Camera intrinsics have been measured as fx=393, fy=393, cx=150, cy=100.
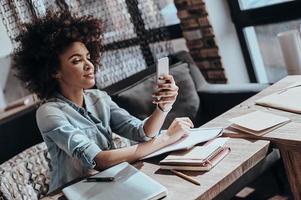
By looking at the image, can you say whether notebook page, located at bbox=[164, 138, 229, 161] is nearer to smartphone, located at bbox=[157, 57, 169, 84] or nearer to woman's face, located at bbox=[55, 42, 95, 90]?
smartphone, located at bbox=[157, 57, 169, 84]

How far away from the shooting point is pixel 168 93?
1.50 meters

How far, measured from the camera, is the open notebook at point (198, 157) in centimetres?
122

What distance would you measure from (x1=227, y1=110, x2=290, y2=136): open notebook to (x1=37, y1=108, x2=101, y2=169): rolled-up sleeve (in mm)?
522

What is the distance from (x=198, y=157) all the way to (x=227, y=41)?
191 cm

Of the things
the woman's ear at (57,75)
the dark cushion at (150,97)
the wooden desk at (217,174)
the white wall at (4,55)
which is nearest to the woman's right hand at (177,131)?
the wooden desk at (217,174)

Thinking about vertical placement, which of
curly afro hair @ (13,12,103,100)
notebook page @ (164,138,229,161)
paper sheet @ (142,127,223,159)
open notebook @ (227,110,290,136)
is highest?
curly afro hair @ (13,12,103,100)

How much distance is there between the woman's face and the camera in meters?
1.52

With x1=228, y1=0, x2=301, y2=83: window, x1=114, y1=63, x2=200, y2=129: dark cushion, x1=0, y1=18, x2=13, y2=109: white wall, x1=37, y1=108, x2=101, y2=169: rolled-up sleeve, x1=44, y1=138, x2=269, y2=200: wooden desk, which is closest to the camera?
x1=44, y1=138, x2=269, y2=200: wooden desk

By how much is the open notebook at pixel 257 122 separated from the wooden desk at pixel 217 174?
6cm

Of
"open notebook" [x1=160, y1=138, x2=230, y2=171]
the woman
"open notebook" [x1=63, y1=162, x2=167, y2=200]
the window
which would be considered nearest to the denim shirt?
the woman

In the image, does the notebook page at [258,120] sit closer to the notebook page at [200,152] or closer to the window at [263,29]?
the notebook page at [200,152]

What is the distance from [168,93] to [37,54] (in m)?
0.55

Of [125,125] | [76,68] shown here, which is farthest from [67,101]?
[125,125]

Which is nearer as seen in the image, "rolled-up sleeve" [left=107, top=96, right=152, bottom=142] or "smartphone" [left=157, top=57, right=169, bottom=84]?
"smartphone" [left=157, top=57, right=169, bottom=84]
